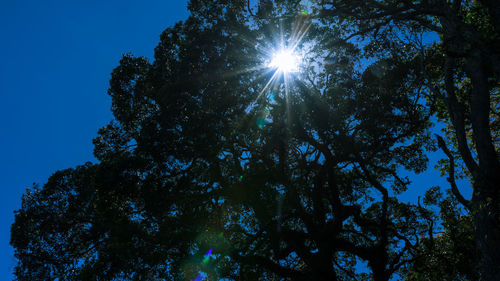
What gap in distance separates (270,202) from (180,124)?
221 inches

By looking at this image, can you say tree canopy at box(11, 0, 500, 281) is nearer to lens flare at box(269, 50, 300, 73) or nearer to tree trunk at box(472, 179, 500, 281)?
lens flare at box(269, 50, 300, 73)

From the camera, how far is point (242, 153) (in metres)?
15.6

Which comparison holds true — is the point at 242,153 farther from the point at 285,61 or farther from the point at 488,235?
the point at 488,235

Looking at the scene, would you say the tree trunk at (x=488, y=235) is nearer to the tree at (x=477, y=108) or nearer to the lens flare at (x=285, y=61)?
the tree at (x=477, y=108)

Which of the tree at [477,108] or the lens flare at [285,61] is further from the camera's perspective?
the lens flare at [285,61]

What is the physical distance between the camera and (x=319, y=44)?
Answer: 47.2 ft

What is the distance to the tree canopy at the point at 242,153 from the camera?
12727mm

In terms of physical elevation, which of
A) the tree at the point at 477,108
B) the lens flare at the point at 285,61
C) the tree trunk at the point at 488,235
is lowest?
the tree trunk at the point at 488,235

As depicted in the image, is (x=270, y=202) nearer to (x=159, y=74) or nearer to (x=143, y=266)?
(x=143, y=266)

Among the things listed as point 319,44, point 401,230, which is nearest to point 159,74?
point 319,44

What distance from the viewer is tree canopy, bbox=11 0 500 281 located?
12727mm

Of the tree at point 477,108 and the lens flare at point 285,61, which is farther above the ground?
the lens flare at point 285,61

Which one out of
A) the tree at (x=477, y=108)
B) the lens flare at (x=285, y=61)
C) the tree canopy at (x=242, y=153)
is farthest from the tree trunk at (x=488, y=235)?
the lens flare at (x=285, y=61)

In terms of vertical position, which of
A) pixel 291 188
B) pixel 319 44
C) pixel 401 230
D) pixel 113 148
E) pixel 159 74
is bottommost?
pixel 401 230
